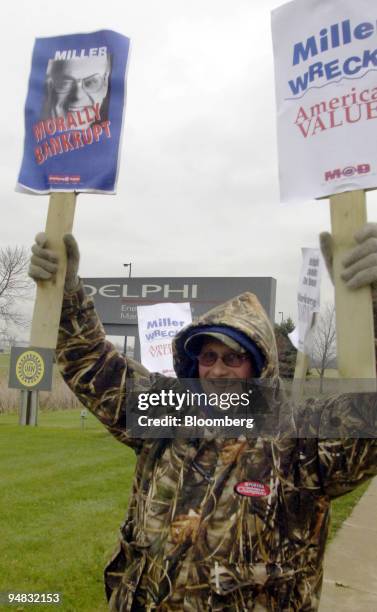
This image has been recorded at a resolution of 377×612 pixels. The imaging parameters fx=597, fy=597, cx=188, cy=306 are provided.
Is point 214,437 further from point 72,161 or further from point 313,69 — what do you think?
point 313,69

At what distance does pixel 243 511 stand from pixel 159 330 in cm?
690

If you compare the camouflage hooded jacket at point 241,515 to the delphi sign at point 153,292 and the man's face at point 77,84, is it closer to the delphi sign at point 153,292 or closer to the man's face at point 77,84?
the man's face at point 77,84

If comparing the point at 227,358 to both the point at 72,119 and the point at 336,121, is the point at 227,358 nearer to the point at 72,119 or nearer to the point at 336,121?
the point at 336,121

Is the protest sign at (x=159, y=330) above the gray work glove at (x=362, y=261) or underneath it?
above

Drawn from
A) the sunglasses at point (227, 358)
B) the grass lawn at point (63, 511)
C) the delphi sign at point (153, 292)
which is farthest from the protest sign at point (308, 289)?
the delphi sign at point (153, 292)

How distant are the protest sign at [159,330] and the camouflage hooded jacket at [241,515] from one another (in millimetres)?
6406

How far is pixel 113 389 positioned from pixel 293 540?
92 centimetres

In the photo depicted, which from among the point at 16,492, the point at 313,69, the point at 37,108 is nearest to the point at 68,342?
the point at 37,108

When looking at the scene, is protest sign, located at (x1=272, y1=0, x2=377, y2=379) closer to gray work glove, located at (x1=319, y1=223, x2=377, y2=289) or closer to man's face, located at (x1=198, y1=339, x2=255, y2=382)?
gray work glove, located at (x1=319, y1=223, x2=377, y2=289)

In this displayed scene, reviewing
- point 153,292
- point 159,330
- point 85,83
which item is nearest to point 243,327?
point 85,83

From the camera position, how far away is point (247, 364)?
2.39 m

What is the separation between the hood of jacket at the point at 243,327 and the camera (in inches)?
92.2

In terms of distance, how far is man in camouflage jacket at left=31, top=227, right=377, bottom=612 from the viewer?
→ 2059mm

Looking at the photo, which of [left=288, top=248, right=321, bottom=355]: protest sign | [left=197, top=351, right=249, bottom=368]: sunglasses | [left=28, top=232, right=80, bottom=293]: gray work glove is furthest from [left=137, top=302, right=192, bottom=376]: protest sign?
[left=28, top=232, right=80, bottom=293]: gray work glove
